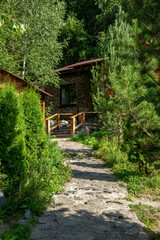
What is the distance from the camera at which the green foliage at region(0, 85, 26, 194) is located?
14.4 feet

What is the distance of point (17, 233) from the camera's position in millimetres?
3236

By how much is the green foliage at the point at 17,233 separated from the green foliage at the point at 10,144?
104cm

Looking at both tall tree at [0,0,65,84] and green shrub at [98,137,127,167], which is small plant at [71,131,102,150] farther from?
tall tree at [0,0,65,84]

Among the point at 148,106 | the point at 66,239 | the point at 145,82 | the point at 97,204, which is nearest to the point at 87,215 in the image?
the point at 97,204

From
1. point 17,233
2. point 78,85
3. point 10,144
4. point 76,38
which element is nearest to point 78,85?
point 78,85

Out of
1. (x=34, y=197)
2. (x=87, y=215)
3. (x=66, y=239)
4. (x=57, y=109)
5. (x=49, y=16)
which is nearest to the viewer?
(x=66, y=239)

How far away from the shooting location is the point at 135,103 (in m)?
4.39

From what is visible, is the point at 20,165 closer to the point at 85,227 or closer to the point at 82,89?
the point at 85,227

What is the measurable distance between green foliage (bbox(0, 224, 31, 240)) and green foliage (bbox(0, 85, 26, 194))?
3.40 feet

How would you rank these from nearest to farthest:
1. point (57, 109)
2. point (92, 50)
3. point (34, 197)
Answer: point (34, 197)
point (57, 109)
point (92, 50)

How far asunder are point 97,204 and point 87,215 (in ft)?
1.64

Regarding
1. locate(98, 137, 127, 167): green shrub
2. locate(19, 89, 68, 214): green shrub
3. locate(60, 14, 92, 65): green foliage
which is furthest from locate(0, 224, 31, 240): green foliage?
locate(60, 14, 92, 65): green foliage

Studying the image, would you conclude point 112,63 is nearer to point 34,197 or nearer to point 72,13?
point 34,197

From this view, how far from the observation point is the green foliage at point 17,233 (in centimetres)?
305
